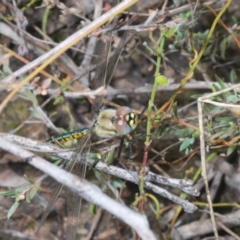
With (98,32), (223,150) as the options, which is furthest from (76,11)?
(223,150)

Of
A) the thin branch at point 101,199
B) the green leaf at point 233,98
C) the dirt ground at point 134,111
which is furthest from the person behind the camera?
the dirt ground at point 134,111

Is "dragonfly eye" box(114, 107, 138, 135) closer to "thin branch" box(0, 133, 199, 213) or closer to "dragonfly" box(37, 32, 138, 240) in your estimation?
"dragonfly" box(37, 32, 138, 240)

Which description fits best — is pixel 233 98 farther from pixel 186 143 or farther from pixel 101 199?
pixel 101 199

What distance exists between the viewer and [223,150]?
2207 mm

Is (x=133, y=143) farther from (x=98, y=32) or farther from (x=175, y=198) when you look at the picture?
(x=98, y=32)

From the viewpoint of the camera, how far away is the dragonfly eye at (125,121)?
80.0 inches

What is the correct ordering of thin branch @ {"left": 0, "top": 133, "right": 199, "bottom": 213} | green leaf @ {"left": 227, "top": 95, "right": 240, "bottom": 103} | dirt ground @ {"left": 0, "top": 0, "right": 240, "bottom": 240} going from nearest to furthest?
green leaf @ {"left": 227, "top": 95, "right": 240, "bottom": 103}
thin branch @ {"left": 0, "top": 133, "right": 199, "bottom": 213}
dirt ground @ {"left": 0, "top": 0, "right": 240, "bottom": 240}

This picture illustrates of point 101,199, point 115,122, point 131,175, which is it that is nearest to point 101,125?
point 115,122

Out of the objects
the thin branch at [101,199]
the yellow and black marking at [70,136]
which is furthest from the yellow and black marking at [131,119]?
the thin branch at [101,199]

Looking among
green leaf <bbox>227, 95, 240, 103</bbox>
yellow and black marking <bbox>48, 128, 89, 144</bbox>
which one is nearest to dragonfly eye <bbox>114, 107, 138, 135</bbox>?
yellow and black marking <bbox>48, 128, 89, 144</bbox>

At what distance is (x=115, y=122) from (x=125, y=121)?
0.06 meters

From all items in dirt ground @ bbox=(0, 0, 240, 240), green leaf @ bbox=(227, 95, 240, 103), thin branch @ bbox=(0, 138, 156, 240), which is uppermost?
thin branch @ bbox=(0, 138, 156, 240)

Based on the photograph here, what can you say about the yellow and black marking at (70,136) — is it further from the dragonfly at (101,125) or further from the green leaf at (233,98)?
the green leaf at (233,98)

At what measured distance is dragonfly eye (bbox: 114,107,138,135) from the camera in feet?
6.67
